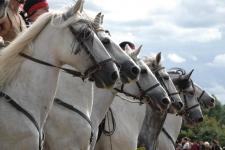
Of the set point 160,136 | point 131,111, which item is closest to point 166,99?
point 131,111

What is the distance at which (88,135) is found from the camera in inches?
400

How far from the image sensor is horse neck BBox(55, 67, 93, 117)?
10.2 m

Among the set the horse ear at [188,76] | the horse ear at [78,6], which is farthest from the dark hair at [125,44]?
the horse ear at [78,6]

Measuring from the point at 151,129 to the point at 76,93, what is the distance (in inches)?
162

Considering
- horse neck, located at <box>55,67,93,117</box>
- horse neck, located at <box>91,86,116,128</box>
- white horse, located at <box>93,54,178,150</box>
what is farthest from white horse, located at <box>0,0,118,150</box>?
white horse, located at <box>93,54,178,150</box>

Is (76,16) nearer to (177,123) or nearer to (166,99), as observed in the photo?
(166,99)

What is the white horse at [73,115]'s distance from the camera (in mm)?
9914

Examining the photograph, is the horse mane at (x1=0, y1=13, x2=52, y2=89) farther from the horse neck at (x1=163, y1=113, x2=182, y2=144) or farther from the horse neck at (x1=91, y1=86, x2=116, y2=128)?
the horse neck at (x1=163, y1=113, x2=182, y2=144)

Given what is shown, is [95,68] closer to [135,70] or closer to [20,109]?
[20,109]

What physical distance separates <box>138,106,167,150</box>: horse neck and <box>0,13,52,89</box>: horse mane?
5.82 m

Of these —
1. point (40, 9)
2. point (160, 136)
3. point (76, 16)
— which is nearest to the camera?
point (76, 16)

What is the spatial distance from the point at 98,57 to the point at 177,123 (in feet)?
23.5

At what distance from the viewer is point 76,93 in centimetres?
1034

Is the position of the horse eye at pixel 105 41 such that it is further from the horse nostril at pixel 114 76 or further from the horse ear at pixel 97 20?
the horse nostril at pixel 114 76
